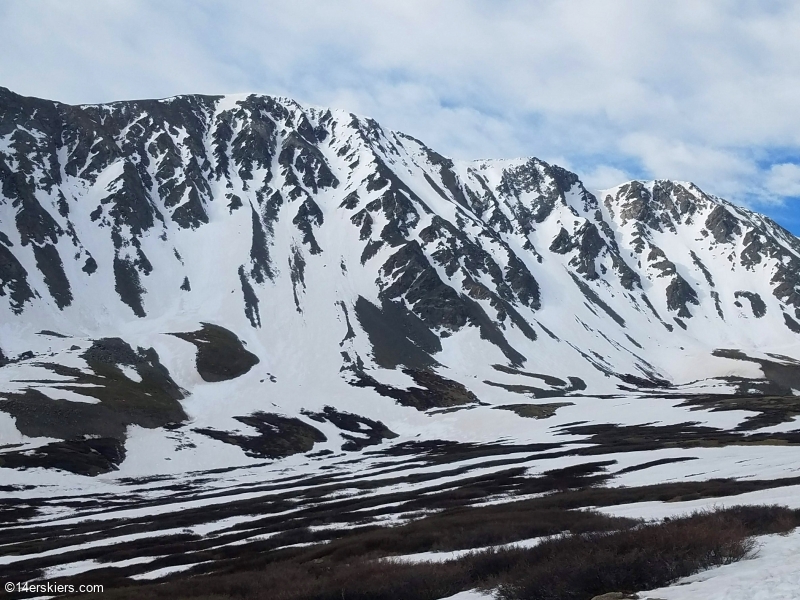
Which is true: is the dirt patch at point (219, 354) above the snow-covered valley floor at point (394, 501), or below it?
above

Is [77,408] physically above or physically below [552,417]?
above

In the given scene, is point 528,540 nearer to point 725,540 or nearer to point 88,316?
point 725,540

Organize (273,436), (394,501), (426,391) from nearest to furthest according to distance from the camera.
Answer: (394,501), (273,436), (426,391)

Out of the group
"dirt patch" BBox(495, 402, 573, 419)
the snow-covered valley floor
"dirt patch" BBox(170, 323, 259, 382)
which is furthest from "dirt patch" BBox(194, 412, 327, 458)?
"dirt patch" BBox(495, 402, 573, 419)

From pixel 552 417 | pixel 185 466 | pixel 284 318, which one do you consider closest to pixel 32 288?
pixel 284 318

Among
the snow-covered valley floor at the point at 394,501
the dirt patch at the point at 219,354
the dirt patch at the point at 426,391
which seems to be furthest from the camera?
the dirt patch at the point at 426,391

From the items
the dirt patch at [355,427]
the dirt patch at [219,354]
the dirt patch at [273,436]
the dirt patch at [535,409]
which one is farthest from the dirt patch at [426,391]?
the dirt patch at [273,436]

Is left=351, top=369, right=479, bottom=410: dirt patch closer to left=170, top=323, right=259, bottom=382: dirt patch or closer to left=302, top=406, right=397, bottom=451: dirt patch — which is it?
left=302, top=406, right=397, bottom=451: dirt patch

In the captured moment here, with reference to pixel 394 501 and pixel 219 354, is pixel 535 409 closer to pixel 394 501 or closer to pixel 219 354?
pixel 219 354

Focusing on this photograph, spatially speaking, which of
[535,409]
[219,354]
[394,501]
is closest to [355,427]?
[535,409]

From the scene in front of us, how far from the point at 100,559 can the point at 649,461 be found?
38.2m

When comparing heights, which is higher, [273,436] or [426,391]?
[426,391]

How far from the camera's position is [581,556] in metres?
14.7

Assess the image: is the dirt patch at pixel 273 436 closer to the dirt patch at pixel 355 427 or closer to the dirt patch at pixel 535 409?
the dirt patch at pixel 355 427
